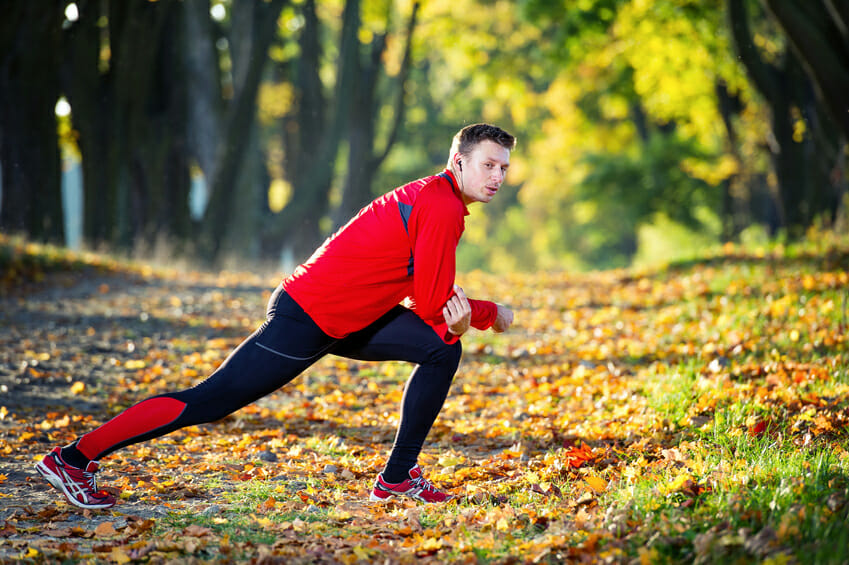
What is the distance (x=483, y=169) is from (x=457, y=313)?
0.66 m

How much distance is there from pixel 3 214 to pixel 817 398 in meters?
13.3

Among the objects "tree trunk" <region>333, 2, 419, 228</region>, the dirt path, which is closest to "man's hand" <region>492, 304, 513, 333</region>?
the dirt path

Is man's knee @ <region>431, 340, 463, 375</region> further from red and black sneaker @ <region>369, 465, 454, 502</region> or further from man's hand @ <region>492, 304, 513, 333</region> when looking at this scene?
red and black sneaker @ <region>369, 465, 454, 502</region>

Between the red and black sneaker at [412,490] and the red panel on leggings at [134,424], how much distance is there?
1.04 meters

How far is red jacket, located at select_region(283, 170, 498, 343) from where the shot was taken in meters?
3.84

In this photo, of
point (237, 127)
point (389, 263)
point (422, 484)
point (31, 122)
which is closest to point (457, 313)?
point (389, 263)

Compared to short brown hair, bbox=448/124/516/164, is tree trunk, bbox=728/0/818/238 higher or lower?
higher

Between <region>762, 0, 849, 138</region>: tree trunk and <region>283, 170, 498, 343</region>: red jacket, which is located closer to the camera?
<region>283, 170, 498, 343</region>: red jacket

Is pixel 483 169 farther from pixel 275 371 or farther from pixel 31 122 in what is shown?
pixel 31 122

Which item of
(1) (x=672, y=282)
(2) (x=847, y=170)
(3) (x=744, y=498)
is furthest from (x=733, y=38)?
(3) (x=744, y=498)

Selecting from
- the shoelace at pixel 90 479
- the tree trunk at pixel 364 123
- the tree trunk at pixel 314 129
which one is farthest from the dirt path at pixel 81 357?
the tree trunk at pixel 364 123

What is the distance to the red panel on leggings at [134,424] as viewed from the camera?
160 inches

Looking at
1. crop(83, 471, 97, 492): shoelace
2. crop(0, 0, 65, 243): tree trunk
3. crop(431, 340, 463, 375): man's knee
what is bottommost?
crop(83, 471, 97, 492): shoelace

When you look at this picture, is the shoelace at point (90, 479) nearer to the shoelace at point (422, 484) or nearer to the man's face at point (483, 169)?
the shoelace at point (422, 484)
